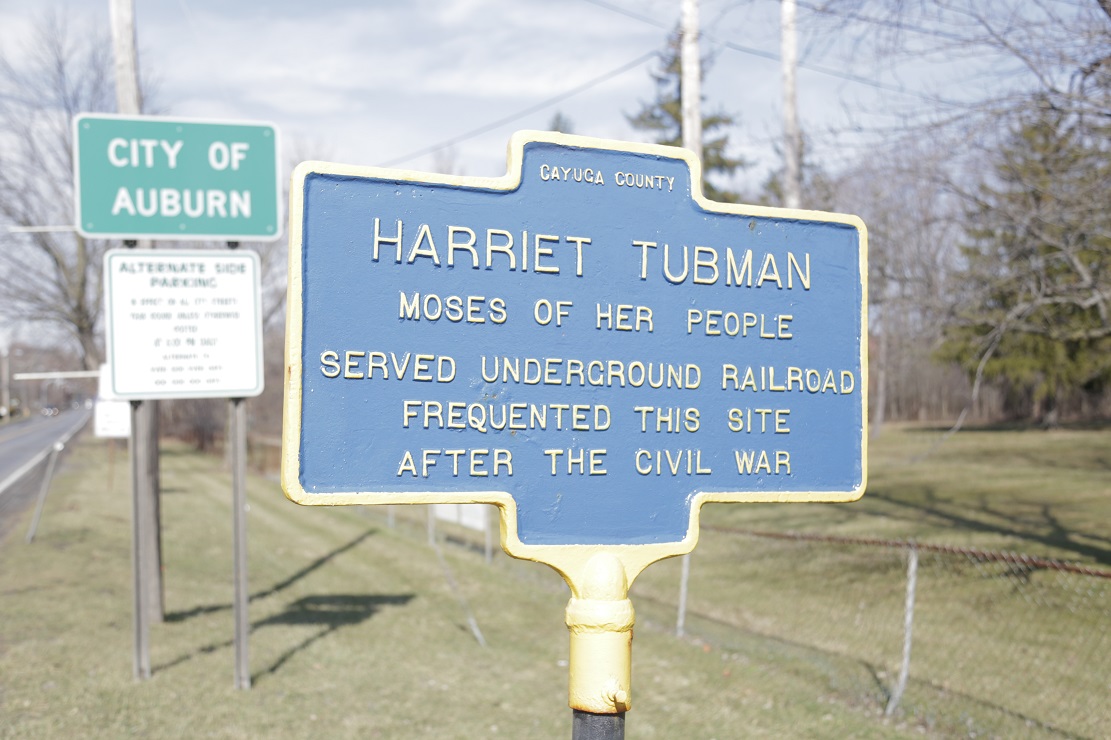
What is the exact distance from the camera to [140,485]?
320 inches

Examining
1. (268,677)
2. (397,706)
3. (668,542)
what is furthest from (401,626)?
(668,542)

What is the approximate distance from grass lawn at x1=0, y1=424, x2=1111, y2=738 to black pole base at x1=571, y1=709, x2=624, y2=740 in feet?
11.5

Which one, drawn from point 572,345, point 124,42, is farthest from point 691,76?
point 572,345

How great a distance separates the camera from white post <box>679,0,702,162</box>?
11016 mm

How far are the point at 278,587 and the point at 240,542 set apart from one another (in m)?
4.01

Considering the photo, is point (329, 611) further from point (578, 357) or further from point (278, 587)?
point (578, 357)

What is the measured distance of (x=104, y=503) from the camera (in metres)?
19.3

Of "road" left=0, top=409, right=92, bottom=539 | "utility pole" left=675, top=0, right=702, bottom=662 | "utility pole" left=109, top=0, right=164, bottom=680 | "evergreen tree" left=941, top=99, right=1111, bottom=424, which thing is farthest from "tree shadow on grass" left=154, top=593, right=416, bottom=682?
"road" left=0, top=409, right=92, bottom=539

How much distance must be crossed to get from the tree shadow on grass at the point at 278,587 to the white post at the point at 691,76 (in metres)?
6.63

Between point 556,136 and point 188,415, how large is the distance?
46.2 meters

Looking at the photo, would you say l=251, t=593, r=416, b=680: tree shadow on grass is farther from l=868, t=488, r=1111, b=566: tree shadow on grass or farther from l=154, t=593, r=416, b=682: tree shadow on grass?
l=868, t=488, r=1111, b=566: tree shadow on grass

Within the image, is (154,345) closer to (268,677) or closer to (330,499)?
(268,677)

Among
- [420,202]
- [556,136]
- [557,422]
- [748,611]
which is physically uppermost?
[556,136]

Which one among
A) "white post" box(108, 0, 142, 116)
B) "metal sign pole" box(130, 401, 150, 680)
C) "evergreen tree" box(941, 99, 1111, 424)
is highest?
"white post" box(108, 0, 142, 116)
